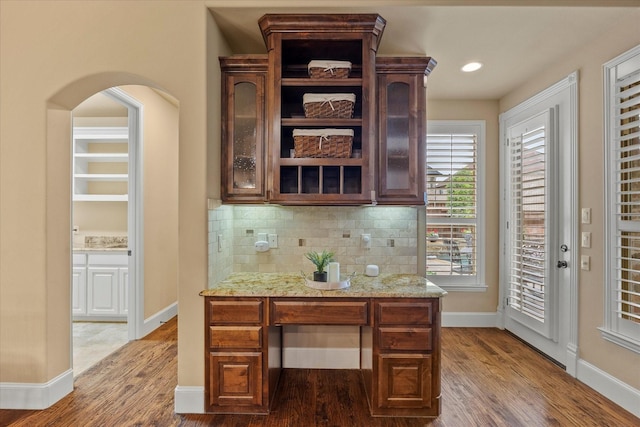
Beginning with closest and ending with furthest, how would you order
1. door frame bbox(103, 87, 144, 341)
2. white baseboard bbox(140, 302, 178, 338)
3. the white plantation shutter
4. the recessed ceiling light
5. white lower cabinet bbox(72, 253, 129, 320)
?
the recessed ceiling light → the white plantation shutter → door frame bbox(103, 87, 144, 341) → white baseboard bbox(140, 302, 178, 338) → white lower cabinet bbox(72, 253, 129, 320)

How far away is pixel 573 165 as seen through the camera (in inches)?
109

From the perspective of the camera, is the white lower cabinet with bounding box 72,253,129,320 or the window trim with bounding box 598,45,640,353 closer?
the window trim with bounding box 598,45,640,353

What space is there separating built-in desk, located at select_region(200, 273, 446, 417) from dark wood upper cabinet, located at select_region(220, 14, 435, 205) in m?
0.68

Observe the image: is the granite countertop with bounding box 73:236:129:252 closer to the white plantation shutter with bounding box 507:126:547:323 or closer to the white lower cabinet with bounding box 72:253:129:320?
the white lower cabinet with bounding box 72:253:129:320

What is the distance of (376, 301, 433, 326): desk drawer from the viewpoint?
2.16 metres

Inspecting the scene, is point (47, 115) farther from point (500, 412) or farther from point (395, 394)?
point (500, 412)

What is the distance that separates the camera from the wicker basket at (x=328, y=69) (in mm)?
2354

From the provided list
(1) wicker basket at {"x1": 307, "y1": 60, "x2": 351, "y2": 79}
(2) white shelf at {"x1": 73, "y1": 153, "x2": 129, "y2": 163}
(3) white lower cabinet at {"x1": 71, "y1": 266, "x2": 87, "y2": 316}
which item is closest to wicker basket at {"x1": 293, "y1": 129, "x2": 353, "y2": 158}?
(1) wicker basket at {"x1": 307, "y1": 60, "x2": 351, "y2": 79}

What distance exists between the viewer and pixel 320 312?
2.18 m

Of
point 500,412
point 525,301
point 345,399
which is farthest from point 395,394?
point 525,301

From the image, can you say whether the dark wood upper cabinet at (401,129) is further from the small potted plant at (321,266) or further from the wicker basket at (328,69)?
the small potted plant at (321,266)

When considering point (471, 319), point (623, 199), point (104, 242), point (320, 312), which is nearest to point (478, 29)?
point (623, 199)

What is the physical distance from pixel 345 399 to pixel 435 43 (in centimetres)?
282

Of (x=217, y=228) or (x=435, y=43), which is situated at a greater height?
(x=435, y=43)
